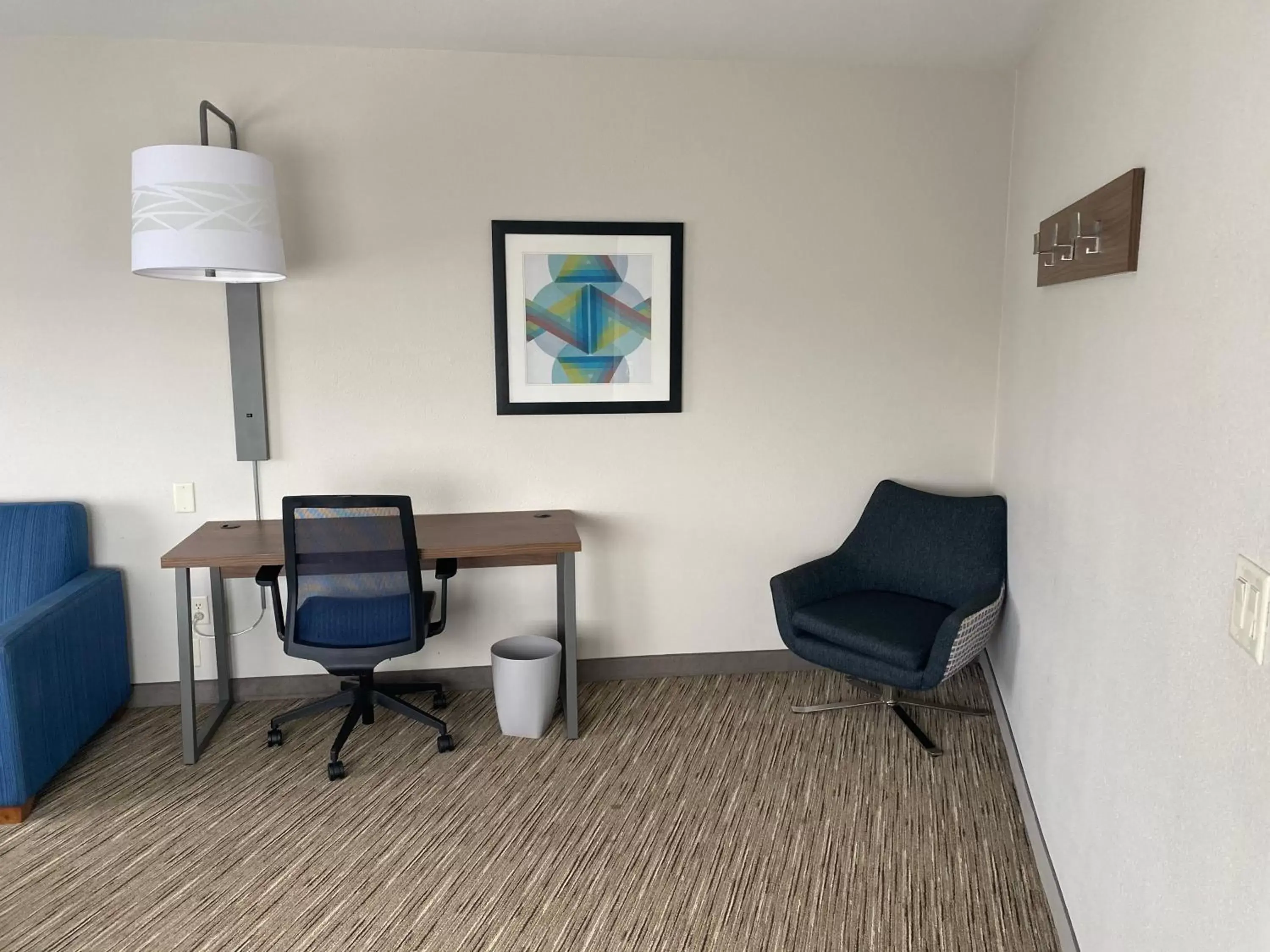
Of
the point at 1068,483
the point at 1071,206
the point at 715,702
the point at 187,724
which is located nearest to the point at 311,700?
the point at 187,724

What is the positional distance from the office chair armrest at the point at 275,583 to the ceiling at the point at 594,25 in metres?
1.78

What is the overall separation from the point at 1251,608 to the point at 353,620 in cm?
248

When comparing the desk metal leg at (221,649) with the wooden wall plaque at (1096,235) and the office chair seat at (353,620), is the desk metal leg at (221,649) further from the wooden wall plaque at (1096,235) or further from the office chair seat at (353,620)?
the wooden wall plaque at (1096,235)

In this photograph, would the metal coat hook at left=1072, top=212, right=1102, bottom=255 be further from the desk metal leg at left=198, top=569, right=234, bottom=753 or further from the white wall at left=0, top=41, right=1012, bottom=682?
the desk metal leg at left=198, top=569, right=234, bottom=753

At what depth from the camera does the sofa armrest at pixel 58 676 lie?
8.44 ft

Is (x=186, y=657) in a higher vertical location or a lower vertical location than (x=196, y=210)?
lower

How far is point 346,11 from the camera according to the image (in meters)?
2.82

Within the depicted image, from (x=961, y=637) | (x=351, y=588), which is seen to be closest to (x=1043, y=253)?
(x=961, y=637)

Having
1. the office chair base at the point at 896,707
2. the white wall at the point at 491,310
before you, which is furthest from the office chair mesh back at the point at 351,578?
the office chair base at the point at 896,707

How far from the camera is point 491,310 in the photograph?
333 cm

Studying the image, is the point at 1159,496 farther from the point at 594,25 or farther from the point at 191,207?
the point at 191,207

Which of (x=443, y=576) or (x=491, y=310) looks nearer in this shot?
(x=443, y=576)

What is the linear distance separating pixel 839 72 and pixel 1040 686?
229 centimetres

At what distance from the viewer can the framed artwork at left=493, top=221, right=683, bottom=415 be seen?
130 inches
